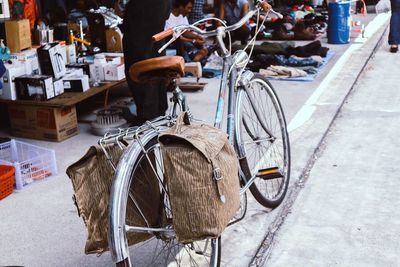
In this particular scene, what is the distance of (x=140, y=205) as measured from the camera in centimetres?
274

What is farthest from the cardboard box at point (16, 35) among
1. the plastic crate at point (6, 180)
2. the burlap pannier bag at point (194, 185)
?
the burlap pannier bag at point (194, 185)

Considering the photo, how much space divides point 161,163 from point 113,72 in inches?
149

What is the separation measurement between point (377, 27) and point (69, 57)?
8.20 m

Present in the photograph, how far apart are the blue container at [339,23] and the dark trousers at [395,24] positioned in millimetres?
949

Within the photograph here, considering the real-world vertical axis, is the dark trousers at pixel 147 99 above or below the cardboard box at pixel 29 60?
below

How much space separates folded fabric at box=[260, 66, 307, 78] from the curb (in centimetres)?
41

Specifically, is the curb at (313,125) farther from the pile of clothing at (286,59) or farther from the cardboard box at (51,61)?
the cardboard box at (51,61)

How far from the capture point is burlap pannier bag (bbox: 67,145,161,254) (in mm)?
2645

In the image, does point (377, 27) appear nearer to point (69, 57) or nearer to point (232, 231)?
point (69, 57)

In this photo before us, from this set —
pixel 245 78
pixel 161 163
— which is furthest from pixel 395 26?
pixel 161 163

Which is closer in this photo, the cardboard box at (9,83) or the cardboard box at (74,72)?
the cardboard box at (9,83)

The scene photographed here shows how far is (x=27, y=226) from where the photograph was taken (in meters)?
3.87

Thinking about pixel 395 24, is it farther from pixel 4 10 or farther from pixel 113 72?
pixel 4 10

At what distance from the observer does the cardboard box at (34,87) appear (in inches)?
216
